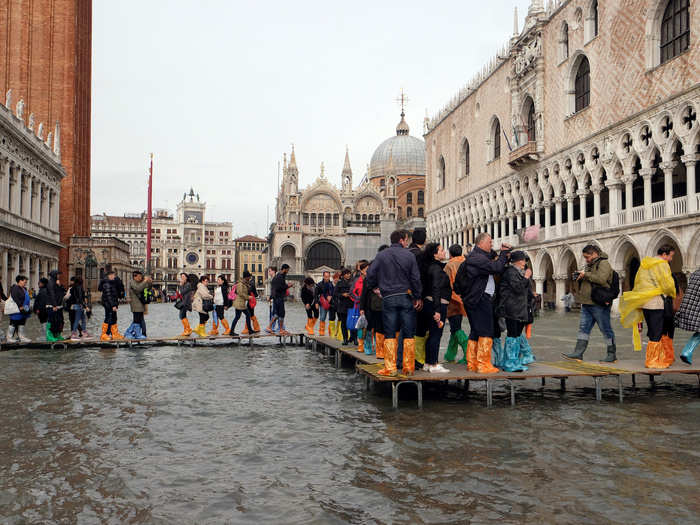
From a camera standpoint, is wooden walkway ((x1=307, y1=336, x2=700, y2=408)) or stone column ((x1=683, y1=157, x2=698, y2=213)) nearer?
wooden walkway ((x1=307, y1=336, x2=700, y2=408))

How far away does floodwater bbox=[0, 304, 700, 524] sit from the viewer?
4.30m

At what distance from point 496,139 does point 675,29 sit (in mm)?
19592

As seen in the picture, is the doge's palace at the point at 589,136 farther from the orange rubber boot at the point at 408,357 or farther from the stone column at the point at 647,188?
the orange rubber boot at the point at 408,357

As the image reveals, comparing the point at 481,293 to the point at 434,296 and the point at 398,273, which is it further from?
the point at 398,273

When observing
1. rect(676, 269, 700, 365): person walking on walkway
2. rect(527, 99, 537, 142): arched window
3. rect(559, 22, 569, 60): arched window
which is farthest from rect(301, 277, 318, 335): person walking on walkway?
rect(527, 99, 537, 142): arched window

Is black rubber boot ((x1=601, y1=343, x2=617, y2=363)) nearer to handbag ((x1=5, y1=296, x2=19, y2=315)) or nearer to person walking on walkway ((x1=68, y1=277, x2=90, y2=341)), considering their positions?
person walking on walkway ((x1=68, y1=277, x2=90, y2=341))

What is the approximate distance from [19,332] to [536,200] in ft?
98.4

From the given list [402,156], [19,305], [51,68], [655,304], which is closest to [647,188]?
[655,304]

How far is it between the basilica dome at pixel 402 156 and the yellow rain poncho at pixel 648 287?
3418 inches

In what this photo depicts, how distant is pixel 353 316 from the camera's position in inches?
506

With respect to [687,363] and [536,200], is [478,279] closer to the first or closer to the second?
[687,363]

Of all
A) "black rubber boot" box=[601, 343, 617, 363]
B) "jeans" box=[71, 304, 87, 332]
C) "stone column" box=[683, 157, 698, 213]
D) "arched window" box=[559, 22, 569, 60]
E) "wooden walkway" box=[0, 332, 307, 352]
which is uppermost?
"arched window" box=[559, 22, 569, 60]

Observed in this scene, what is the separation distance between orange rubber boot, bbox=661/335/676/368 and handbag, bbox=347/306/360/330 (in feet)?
18.0

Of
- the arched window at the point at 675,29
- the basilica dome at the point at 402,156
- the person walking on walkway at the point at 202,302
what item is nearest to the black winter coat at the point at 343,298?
the person walking on walkway at the point at 202,302
